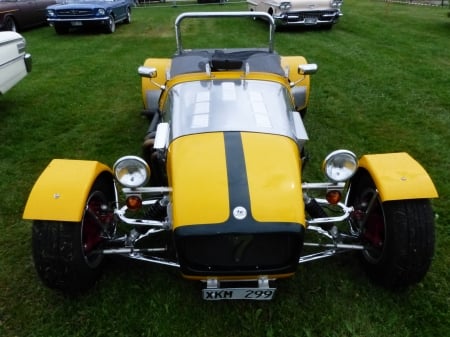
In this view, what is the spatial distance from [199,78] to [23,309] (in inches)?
95.2

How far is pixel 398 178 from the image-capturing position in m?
3.18

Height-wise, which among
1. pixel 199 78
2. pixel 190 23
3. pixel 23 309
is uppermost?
pixel 199 78

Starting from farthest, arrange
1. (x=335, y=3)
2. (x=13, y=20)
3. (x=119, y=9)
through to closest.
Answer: (x=119, y=9)
(x=13, y=20)
(x=335, y=3)

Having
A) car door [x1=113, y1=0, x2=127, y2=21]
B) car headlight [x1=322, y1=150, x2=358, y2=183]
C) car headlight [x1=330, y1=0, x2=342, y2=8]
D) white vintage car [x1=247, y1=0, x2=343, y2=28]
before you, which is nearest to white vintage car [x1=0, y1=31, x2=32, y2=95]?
Result: car headlight [x1=322, y1=150, x2=358, y2=183]

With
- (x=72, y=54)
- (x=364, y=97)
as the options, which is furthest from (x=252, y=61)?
(x=72, y=54)

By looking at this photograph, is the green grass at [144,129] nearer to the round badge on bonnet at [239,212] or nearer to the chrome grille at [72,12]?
the chrome grille at [72,12]

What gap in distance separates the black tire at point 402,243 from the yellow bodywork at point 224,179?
71cm

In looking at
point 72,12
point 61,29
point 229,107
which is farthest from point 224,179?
point 61,29

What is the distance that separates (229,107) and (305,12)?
1062cm

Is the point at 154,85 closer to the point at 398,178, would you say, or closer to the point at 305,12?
the point at 398,178

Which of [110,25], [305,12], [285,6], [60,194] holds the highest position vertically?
[60,194]

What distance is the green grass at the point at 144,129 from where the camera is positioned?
314cm

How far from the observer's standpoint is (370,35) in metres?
12.6

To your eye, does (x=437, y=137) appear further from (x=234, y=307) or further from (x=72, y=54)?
(x=72, y=54)
